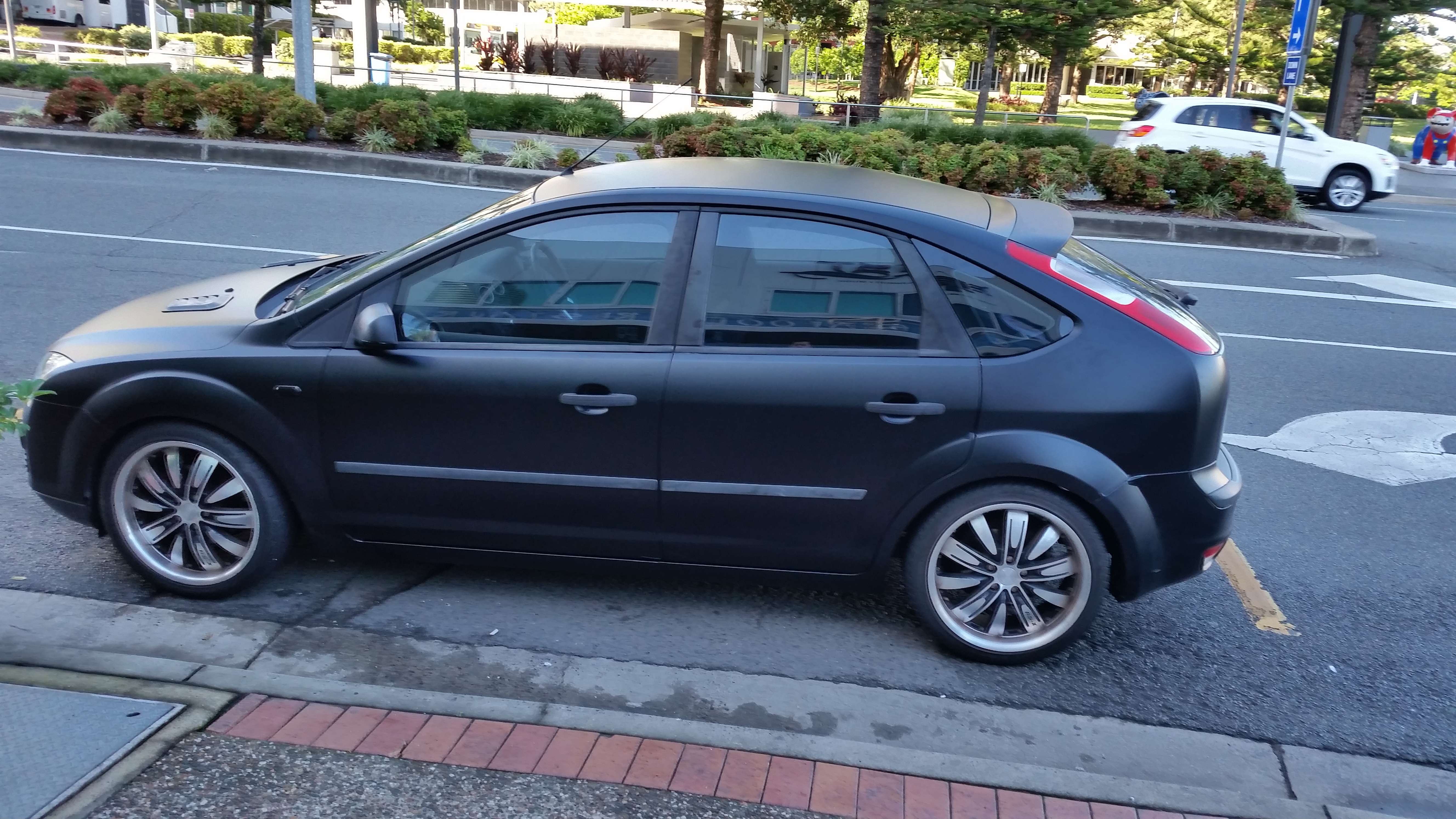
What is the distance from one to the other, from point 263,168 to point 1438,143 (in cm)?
2846

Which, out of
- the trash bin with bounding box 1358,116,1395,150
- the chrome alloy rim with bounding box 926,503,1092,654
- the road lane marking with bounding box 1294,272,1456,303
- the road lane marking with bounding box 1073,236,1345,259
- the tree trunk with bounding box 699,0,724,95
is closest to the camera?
the chrome alloy rim with bounding box 926,503,1092,654

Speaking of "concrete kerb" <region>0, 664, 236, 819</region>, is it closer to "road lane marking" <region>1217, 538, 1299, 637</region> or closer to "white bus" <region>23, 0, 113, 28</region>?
"road lane marking" <region>1217, 538, 1299, 637</region>

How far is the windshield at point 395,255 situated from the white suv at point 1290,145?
17.1 m

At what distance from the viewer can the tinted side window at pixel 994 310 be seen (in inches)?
155

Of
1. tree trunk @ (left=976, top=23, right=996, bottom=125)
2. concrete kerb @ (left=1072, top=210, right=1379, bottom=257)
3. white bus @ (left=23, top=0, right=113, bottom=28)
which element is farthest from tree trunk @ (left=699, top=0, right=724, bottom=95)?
white bus @ (left=23, top=0, right=113, bottom=28)

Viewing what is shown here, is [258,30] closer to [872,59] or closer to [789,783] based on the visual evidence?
[872,59]

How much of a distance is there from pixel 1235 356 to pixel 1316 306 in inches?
106

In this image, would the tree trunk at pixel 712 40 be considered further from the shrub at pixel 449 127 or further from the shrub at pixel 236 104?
the shrub at pixel 236 104

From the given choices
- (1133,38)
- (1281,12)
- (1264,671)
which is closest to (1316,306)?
(1264,671)

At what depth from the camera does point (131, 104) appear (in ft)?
56.2

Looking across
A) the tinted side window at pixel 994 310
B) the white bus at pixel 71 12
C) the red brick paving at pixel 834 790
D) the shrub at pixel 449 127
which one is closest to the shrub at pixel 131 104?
the shrub at pixel 449 127

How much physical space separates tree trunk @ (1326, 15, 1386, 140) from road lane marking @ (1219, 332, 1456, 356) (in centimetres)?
2298

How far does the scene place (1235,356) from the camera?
8711 millimetres

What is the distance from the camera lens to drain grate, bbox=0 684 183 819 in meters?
3.16
